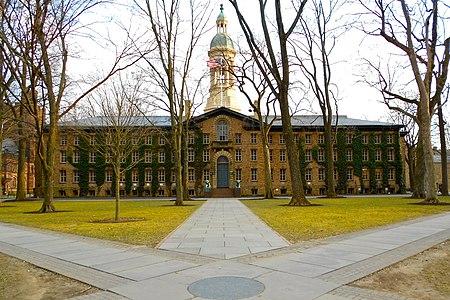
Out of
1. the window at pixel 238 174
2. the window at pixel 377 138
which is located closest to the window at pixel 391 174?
the window at pixel 377 138

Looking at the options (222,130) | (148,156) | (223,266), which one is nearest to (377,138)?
(222,130)

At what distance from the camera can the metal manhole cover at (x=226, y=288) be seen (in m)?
4.99

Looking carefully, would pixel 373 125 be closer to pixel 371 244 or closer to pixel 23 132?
pixel 23 132

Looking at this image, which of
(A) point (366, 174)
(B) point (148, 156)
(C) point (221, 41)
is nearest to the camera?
(B) point (148, 156)

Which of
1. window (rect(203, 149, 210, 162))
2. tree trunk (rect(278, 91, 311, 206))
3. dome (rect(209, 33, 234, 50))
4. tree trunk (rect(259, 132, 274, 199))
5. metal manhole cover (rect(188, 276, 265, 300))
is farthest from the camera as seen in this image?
dome (rect(209, 33, 234, 50))

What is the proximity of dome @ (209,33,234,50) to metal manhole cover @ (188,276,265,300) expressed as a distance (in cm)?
5520

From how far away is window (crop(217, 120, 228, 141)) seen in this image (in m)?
50.8

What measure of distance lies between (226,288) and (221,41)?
57.9 m

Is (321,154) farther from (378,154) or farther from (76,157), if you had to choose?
(76,157)

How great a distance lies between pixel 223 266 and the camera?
21.9ft

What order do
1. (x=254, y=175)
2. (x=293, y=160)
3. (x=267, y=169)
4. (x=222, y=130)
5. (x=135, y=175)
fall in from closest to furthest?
(x=293, y=160) < (x=267, y=169) < (x=254, y=175) < (x=135, y=175) < (x=222, y=130)

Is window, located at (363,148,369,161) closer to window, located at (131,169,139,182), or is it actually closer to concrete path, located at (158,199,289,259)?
window, located at (131,169,139,182)

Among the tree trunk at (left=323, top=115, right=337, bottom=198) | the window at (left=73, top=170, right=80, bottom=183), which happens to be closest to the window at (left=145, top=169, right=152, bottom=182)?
the window at (left=73, top=170, right=80, bottom=183)

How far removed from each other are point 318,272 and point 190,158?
4526cm
